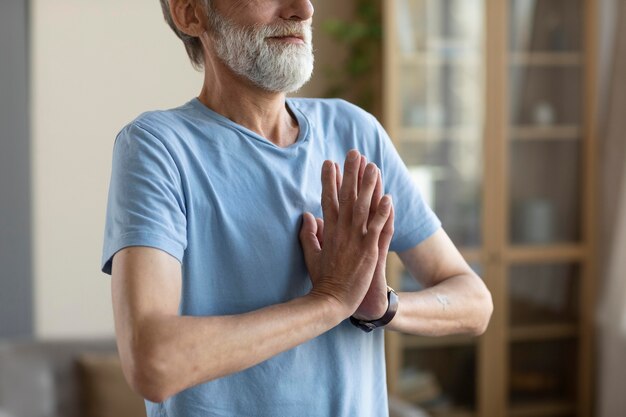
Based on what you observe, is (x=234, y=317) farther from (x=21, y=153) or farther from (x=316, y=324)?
(x=21, y=153)

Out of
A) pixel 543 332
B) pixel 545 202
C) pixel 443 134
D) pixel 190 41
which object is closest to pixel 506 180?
pixel 545 202

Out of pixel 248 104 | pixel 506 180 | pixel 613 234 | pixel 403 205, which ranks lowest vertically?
pixel 613 234

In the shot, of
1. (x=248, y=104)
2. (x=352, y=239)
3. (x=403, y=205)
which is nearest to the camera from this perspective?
(x=352, y=239)

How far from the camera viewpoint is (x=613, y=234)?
3.85 meters

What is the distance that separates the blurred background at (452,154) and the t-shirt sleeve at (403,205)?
207cm

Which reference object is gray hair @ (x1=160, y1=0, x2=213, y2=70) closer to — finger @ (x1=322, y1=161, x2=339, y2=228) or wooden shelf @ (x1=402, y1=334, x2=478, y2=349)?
finger @ (x1=322, y1=161, x2=339, y2=228)

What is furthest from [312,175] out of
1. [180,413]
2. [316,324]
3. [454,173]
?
[454,173]

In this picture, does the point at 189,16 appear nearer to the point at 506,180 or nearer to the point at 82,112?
the point at 82,112

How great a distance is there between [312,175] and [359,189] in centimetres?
11

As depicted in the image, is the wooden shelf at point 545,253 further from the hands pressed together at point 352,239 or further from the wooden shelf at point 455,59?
the hands pressed together at point 352,239

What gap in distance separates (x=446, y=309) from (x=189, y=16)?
1.86 feet

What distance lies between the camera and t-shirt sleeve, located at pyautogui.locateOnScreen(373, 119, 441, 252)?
1.33m

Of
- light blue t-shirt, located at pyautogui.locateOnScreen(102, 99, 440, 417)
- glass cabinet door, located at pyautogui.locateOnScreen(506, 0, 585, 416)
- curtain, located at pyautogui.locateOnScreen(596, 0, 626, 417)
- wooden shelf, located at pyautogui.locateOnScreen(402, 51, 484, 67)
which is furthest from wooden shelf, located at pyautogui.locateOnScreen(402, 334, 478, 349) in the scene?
light blue t-shirt, located at pyautogui.locateOnScreen(102, 99, 440, 417)

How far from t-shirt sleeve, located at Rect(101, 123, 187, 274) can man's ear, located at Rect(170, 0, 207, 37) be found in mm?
221
